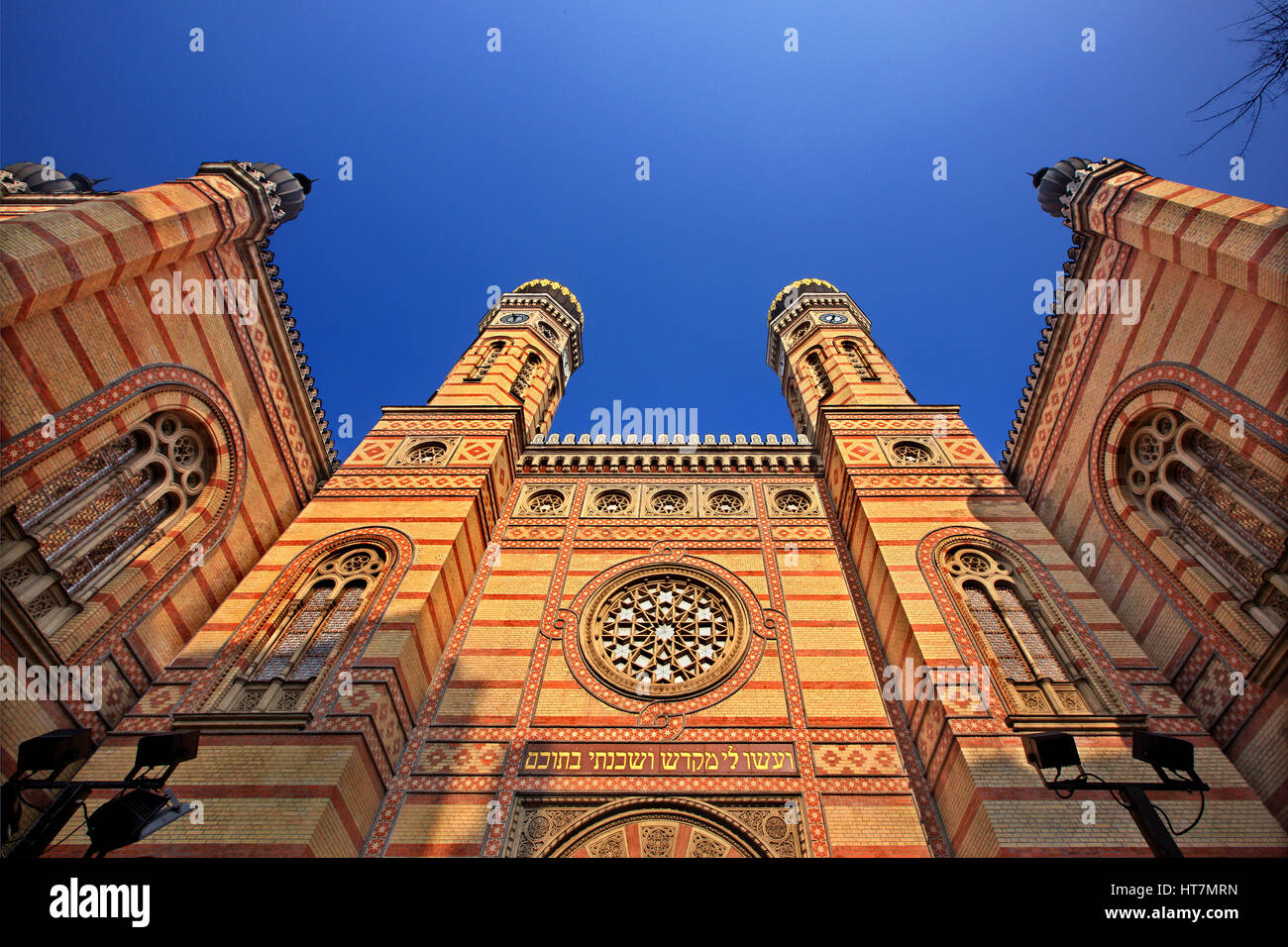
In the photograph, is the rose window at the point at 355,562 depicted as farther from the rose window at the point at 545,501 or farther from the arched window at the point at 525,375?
the arched window at the point at 525,375

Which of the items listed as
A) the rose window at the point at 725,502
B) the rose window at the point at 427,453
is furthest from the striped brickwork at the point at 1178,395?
the rose window at the point at 427,453

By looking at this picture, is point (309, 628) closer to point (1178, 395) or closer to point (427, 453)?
point (427, 453)

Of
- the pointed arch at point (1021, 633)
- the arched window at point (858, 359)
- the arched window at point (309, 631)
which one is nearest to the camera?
the pointed arch at point (1021, 633)

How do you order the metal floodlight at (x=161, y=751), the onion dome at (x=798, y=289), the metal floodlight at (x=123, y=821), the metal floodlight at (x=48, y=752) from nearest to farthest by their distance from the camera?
the metal floodlight at (x=123, y=821) < the metal floodlight at (x=48, y=752) < the metal floodlight at (x=161, y=751) < the onion dome at (x=798, y=289)

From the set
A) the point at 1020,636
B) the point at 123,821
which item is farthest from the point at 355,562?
the point at 1020,636

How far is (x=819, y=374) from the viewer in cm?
1622

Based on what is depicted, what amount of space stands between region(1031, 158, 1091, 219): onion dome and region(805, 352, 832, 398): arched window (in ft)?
19.3

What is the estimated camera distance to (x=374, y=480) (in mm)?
10562

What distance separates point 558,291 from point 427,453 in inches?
360

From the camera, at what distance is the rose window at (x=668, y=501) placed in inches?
441

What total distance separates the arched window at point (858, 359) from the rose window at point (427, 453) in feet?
29.6

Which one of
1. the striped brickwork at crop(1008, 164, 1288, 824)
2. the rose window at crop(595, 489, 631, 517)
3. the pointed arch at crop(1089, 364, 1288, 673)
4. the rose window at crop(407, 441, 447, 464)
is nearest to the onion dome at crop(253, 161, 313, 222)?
the rose window at crop(407, 441, 447, 464)

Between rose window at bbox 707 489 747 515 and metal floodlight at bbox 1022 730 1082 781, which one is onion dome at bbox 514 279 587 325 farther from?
metal floodlight at bbox 1022 730 1082 781

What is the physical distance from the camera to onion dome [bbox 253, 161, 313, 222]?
10047mm
